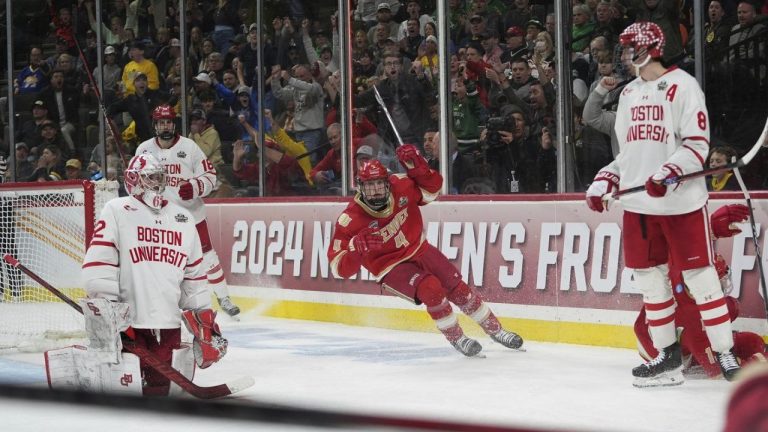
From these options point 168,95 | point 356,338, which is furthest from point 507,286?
point 168,95

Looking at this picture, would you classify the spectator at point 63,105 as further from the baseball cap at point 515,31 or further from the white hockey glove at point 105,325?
the white hockey glove at point 105,325

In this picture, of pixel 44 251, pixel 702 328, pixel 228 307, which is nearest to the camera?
pixel 702 328

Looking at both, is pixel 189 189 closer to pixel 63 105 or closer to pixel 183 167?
pixel 183 167

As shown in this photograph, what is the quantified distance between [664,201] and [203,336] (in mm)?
1761

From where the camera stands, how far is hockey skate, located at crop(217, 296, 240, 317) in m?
7.42

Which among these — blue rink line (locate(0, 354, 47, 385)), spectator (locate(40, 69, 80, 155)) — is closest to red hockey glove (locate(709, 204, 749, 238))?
blue rink line (locate(0, 354, 47, 385))

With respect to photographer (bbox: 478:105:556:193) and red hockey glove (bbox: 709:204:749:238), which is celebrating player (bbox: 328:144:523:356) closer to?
photographer (bbox: 478:105:556:193)

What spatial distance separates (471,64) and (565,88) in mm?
832

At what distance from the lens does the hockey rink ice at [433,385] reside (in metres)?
3.75

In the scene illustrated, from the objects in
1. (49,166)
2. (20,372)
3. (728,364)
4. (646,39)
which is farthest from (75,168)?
(728,364)

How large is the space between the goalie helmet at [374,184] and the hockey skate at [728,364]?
1.82 meters

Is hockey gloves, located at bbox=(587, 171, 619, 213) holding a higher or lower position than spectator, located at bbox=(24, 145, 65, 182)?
lower

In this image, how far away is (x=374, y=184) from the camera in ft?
18.1

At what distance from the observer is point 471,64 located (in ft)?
22.7
